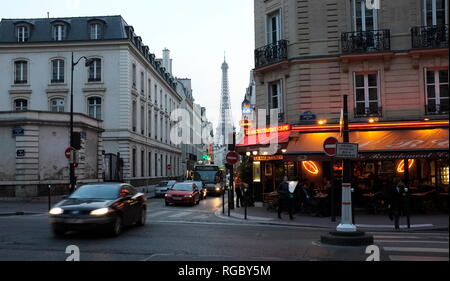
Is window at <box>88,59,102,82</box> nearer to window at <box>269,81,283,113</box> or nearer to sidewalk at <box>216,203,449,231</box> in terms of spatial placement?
window at <box>269,81,283,113</box>

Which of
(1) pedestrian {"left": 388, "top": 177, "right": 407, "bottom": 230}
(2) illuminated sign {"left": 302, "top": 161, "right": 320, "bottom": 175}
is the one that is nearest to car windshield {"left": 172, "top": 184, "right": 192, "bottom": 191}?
(2) illuminated sign {"left": 302, "top": 161, "right": 320, "bottom": 175}

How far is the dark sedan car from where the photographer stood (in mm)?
12086

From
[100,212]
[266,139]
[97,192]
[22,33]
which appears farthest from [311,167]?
[22,33]

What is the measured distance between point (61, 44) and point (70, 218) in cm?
3714

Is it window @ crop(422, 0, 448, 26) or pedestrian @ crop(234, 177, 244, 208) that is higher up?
window @ crop(422, 0, 448, 26)

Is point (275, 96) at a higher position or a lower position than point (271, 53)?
lower

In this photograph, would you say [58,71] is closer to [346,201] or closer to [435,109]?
[435,109]

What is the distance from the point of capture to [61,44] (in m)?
Result: 45.6

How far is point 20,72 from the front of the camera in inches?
1829

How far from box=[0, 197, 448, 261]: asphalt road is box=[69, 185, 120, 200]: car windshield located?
41.9 inches

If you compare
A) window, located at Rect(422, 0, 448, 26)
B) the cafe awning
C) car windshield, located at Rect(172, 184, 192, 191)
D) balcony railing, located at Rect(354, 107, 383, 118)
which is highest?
window, located at Rect(422, 0, 448, 26)

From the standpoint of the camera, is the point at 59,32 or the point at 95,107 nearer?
the point at 95,107

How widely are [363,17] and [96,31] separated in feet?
102
